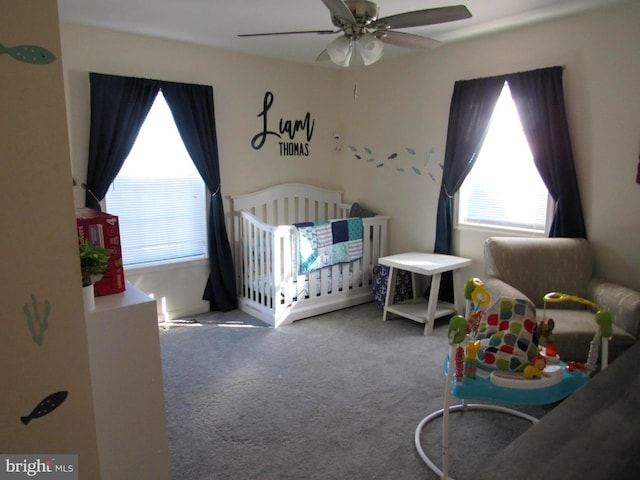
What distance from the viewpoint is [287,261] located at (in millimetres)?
3771

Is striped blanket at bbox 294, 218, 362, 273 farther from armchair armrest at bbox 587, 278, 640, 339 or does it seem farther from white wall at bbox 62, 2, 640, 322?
armchair armrest at bbox 587, 278, 640, 339

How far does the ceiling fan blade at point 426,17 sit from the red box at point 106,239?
1678 millimetres

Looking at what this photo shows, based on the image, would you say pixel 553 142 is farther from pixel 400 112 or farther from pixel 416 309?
pixel 416 309

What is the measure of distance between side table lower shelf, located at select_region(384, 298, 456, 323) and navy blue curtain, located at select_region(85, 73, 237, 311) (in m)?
1.51

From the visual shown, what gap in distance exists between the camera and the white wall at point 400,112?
2.99 m

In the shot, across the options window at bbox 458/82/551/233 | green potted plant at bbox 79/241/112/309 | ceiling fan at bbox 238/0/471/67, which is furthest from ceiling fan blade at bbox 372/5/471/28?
green potted plant at bbox 79/241/112/309

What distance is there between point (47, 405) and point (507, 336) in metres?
1.79

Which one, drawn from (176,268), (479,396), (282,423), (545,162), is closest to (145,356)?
(282,423)

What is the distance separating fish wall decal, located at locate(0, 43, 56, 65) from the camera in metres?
1.18

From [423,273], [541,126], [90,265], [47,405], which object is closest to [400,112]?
[541,126]

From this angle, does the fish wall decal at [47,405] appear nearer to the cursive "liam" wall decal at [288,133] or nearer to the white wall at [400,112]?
the white wall at [400,112]

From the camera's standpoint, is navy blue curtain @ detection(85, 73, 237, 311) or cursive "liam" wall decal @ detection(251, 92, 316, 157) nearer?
navy blue curtain @ detection(85, 73, 237, 311)

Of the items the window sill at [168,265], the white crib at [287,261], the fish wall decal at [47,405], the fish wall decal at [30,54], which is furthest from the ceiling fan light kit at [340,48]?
the window sill at [168,265]

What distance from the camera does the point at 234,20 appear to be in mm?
3201
